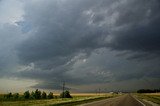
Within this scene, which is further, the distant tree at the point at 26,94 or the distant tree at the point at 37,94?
the distant tree at the point at 37,94

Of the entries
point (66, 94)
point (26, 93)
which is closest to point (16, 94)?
point (26, 93)

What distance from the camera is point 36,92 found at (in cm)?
15350

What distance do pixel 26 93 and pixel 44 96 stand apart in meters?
10.2

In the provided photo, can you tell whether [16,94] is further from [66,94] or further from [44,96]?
[66,94]

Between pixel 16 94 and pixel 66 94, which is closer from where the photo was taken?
pixel 16 94

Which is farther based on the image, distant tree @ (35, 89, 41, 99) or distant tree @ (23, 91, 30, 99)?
distant tree @ (35, 89, 41, 99)

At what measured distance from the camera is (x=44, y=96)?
153m

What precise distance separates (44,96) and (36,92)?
5.03 metres

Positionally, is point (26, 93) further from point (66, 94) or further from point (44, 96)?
point (66, 94)

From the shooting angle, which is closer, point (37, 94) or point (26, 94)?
point (26, 94)

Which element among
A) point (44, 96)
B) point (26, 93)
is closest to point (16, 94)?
point (26, 93)

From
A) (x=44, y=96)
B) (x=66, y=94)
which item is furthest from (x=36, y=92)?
(x=66, y=94)

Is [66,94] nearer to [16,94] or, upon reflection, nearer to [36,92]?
[36,92]

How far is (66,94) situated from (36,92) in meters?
17.5
